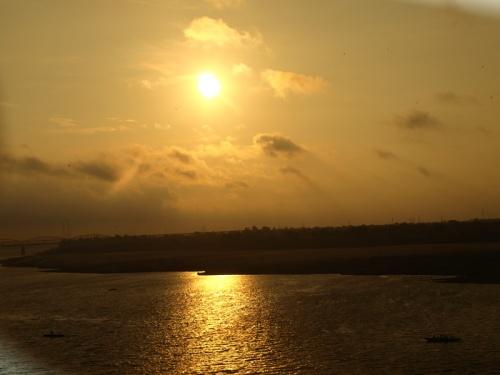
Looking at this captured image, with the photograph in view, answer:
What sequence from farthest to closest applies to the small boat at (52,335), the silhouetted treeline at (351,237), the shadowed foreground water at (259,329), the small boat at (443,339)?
the silhouetted treeline at (351,237)
the small boat at (52,335)
the small boat at (443,339)
the shadowed foreground water at (259,329)

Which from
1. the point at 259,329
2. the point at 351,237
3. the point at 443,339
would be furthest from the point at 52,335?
the point at 351,237

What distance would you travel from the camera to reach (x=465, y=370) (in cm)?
2959

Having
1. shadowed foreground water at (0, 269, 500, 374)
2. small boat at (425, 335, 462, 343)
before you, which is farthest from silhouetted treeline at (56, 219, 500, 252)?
small boat at (425, 335, 462, 343)

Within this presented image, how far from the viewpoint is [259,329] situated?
43.8 meters

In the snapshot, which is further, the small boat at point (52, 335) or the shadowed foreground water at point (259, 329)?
the small boat at point (52, 335)

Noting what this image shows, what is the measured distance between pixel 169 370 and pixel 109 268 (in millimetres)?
94322

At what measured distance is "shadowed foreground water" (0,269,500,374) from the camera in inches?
1283

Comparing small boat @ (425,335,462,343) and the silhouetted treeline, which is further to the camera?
the silhouetted treeline

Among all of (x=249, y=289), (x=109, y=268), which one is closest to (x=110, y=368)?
(x=249, y=289)

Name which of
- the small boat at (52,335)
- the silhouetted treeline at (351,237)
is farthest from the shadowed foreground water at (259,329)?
the silhouetted treeline at (351,237)

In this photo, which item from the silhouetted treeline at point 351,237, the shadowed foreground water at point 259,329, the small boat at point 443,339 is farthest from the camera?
the silhouetted treeline at point 351,237

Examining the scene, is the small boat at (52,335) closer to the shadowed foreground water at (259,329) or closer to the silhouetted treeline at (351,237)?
the shadowed foreground water at (259,329)

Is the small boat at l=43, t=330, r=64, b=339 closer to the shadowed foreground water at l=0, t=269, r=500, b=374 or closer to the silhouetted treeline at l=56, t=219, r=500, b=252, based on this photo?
→ the shadowed foreground water at l=0, t=269, r=500, b=374

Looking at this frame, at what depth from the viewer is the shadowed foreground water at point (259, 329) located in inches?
1283
